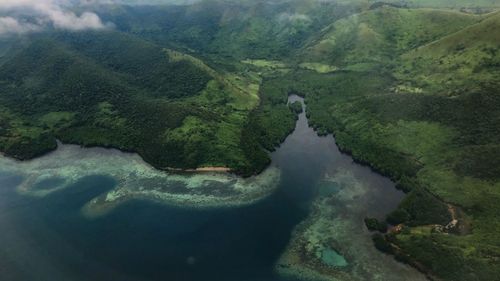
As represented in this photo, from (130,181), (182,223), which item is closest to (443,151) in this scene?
(182,223)

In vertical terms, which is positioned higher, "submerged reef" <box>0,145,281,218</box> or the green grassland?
the green grassland

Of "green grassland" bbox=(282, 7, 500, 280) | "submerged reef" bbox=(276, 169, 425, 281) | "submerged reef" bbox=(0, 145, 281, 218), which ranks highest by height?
"green grassland" bbox=(282, 7, 500, 280)

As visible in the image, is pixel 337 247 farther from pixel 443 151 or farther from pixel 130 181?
pixel 130 181

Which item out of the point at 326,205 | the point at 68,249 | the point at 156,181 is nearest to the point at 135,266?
the point at 68,249

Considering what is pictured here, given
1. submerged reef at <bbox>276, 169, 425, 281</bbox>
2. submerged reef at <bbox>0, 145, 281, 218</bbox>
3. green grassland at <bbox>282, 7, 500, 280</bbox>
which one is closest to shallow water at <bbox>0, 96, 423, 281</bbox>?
submerged reef at <bbox>276, 169, 425, 281</bbox>

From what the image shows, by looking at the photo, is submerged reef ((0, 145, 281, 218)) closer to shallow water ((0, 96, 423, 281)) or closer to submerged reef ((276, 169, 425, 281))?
shallow water ((0, 96, 423, 281))
